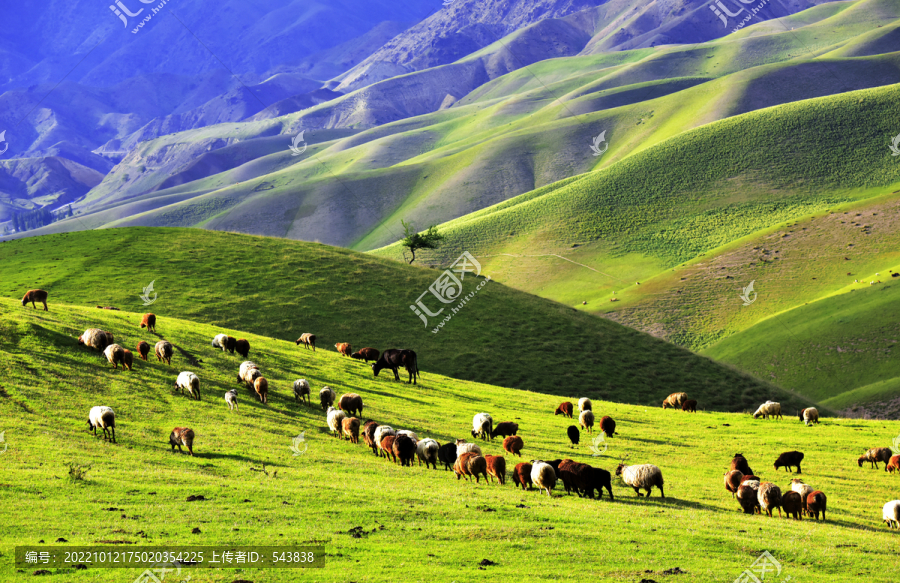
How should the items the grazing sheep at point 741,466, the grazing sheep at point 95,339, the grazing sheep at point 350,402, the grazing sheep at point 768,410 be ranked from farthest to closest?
the grazing sheep at point 768,410 → the grazing sheep at point 95,339 → the grazing sheep at point 350,402 → the grazing sheep at point 741,466

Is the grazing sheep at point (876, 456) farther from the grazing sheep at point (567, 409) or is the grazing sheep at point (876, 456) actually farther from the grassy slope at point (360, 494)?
the grazing sheep at point (567, 409)

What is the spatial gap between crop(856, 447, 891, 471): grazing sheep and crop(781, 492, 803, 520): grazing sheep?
1047cm

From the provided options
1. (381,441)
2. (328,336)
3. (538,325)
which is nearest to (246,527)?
(381,441)

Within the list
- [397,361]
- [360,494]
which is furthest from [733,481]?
[397,361]

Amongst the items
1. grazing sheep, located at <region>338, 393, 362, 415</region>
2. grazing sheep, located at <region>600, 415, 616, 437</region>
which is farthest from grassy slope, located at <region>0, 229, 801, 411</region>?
grazing sheep, located at <region>338, 393, 362, 415</region>

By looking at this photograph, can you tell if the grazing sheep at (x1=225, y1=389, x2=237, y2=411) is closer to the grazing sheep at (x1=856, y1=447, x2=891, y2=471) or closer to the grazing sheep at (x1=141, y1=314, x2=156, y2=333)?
the grazing sheep at (x1=141, y1=314, x2=156, y2=333)

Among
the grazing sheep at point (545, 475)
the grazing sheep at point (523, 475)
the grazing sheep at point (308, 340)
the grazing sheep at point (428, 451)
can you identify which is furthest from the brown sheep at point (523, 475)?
the grazing sheep at point (308, 340)

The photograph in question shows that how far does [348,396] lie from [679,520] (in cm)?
1496

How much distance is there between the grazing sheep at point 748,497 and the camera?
19891 millimetres

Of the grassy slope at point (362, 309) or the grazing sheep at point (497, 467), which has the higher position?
the grassy slope at point (362, 309)

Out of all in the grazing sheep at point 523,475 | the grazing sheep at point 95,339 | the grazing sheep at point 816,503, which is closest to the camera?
the grazing sheep at point 816,503

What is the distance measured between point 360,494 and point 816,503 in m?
14.4

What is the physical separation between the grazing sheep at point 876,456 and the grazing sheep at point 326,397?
953 inches

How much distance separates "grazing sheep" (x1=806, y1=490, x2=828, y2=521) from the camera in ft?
64.5
